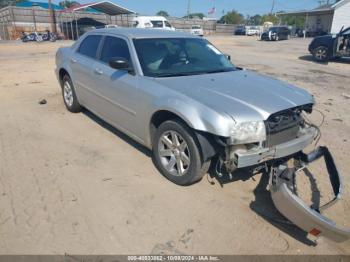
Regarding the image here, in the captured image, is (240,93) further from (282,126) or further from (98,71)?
(98,71)

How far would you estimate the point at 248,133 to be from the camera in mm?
3119

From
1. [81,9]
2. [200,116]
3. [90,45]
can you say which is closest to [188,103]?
[200,116]

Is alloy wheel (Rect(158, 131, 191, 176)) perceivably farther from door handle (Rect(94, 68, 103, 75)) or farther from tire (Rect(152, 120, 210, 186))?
door handle (Rect(94, 68, 103, 75))

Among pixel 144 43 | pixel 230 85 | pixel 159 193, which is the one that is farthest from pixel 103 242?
pixel 144 43

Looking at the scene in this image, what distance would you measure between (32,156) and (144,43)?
2.22m

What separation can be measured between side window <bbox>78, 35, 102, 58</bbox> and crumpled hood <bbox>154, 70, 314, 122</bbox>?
185cm

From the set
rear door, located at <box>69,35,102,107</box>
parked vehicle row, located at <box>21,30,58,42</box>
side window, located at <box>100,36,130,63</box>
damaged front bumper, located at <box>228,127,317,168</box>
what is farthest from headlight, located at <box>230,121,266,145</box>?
parked vehicle row, located at <box>21,30,58,42</box>

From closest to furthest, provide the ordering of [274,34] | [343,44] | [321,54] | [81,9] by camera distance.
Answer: [343,44] → [321,54] → [81,9] → [274,34]

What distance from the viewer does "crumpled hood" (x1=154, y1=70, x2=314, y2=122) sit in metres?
3.22

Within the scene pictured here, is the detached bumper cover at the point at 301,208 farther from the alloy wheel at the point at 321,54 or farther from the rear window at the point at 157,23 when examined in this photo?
the rear window at the point at 157,23

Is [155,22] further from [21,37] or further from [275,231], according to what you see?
[275,231]

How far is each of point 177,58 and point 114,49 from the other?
38.9 inches

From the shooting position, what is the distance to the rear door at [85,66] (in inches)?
204

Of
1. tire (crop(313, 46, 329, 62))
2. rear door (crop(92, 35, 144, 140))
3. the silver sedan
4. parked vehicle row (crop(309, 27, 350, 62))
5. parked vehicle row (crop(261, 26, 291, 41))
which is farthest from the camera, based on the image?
parked vehicle row (crop(261, 26, 291, 41))
